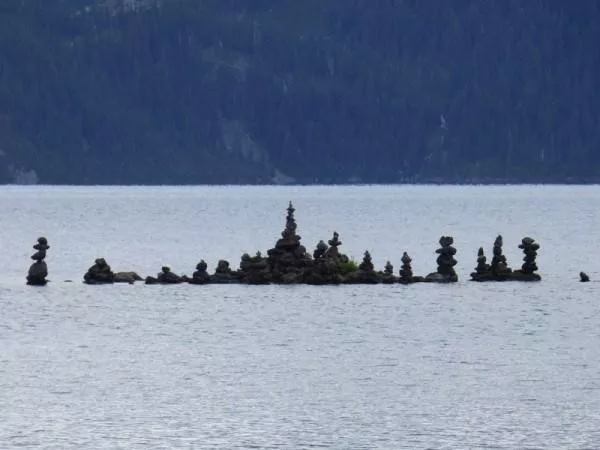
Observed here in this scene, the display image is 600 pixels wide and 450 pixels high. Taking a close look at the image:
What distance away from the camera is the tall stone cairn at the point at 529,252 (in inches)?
4114

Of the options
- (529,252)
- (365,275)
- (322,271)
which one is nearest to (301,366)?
(322,271)

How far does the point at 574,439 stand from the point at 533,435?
1182 mm

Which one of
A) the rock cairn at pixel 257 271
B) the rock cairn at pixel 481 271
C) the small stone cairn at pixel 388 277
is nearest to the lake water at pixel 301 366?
the rock cairn at pixel 257 271

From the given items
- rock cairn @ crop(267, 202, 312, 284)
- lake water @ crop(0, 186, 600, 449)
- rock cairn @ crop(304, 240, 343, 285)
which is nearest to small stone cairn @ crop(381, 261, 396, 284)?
lake water @ crop(0, 186, 600, 449)

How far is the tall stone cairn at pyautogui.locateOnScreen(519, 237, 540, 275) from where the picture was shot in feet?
343

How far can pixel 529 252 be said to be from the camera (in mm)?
107438

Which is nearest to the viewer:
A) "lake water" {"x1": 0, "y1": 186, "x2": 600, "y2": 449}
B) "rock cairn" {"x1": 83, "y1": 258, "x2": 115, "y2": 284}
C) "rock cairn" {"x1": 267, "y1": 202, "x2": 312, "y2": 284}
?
"lake water" {"x1": 0, "y1": 186, "x2": 600, "y2": 449}

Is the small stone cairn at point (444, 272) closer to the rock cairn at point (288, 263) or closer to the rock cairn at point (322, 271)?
the rock cairn at point (322, 271)

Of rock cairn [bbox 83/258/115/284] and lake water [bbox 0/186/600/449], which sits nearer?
lake water [bbox 0/186/600/449]

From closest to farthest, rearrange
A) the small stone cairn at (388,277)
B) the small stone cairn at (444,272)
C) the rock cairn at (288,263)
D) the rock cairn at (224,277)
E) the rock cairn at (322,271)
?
1. the rock cairn at (288,263)
2. the rock cairn at (322,271)
3. the rock cairn at (224,277)
4. the small stone cairn at (388,277)
5. the small stone cairn at (444,272)

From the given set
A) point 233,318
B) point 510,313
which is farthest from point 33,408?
point 510,313

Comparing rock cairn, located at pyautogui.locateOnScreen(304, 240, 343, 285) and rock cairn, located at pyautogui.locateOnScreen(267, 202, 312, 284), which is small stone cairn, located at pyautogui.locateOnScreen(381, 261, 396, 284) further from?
rock cairn, located at pyautogui.locateOnScreen(267, 202, 312, 284)

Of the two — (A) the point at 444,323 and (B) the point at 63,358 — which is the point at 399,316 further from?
(B) the point at 63,358

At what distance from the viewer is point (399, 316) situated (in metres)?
86.9
